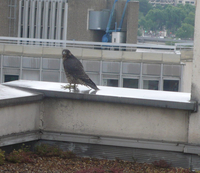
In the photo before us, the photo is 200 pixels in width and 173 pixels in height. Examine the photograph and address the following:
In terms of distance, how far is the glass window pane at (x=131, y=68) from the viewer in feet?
78.4

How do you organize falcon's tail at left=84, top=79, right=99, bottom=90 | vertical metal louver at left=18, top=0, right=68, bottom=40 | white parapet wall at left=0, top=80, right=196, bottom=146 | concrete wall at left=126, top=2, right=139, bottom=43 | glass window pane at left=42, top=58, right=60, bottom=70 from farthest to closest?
concrete wall at left=126, top=2, right=139, bottom=43 → vertical metal louver at left=18, top=0, right=68, bottom=40 → glass window pane at left=42, top=58, right=60, bottom=70 → falcon's tail at left=84, top=79, right=99, bottom=90 → white parapet wall at left=0, top=80, right=196, bottom=146

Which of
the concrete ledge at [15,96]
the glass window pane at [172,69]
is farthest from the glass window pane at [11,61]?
the concrete ledge at [15,96]

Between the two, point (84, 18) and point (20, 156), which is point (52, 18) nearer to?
point (84, 18)

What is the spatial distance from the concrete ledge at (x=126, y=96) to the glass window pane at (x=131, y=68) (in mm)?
15770

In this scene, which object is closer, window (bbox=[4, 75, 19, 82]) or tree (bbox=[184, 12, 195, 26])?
window (bbox=[4, 75, 19, 82])

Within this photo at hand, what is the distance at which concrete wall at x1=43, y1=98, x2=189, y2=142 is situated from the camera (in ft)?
23.1

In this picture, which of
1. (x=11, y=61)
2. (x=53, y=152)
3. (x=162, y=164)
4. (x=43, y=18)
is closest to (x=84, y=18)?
(x=43, y=18)

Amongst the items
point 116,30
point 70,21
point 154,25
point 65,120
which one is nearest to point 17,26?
point 70,21

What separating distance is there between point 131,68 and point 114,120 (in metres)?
16.9

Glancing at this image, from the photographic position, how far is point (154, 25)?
144m

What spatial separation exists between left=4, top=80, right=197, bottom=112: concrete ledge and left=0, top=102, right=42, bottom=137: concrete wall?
0.37 meters

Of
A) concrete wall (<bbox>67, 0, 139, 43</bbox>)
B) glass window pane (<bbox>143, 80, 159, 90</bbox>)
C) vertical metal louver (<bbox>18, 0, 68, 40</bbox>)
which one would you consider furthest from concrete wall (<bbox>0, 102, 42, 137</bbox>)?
concrete wall (<bbox>67, 0, 139, 43</bbox>)

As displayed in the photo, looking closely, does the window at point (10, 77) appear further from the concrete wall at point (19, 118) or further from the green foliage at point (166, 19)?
the green foliage at point (166, 19)

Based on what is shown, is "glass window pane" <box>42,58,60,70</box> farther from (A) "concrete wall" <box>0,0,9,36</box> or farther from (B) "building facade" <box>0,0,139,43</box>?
(A) "concrete wall" <box>0,0,9,36</box>
